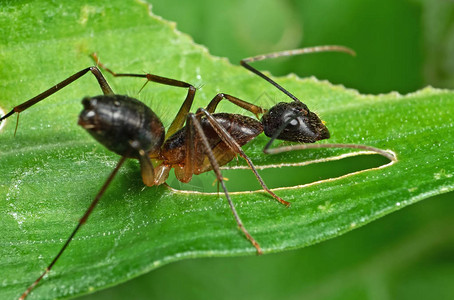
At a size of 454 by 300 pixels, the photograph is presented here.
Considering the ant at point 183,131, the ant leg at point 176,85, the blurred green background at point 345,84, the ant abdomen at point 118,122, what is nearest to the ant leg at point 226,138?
the ant at point 183,131

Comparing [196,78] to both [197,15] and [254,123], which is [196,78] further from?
[197,15]

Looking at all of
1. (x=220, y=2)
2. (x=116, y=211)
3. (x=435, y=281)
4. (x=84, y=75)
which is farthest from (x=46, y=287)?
(x=220, y=2)

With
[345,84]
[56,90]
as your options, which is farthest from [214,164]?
[345,84]

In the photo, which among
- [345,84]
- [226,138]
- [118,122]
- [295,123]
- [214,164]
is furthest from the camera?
[345,84]

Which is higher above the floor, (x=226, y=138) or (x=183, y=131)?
(x=226, y=138)

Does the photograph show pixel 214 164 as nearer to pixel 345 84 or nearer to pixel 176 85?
pixel 176 85

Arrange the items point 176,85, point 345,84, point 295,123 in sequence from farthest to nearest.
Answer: point 345,84
point 176,85
point 295,123

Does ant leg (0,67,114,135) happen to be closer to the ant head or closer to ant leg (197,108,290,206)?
ant leg (197,108,290,206)

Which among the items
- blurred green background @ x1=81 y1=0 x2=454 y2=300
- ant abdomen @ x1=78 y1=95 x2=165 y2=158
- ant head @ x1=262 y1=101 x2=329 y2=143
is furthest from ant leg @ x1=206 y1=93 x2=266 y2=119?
blurred green background @ x1=81 y1=0 x2=454 y2=300
